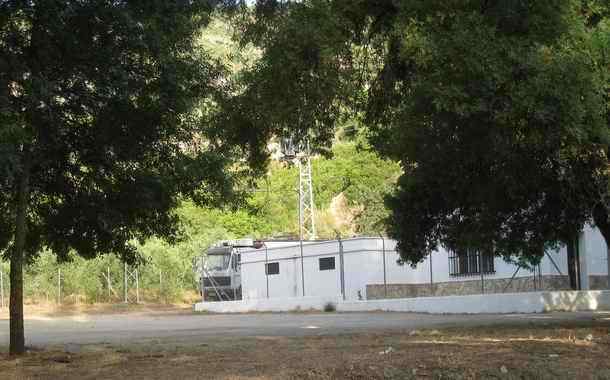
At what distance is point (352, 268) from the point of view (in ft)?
115

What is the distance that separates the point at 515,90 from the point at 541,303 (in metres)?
15.6

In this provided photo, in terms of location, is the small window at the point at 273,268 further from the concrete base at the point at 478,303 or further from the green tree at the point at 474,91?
the green tree at the point at 474,91

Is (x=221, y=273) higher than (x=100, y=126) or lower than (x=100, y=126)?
lower

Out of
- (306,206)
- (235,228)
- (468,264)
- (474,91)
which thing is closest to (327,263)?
(468,264)

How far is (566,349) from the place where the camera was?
37.6 ft

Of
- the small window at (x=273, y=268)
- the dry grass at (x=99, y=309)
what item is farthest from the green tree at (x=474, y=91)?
the dry grass at (x=99, y=309)

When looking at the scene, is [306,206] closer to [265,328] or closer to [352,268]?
[352,268]

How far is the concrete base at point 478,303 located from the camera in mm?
24969

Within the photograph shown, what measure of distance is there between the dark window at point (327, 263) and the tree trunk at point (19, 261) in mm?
23885

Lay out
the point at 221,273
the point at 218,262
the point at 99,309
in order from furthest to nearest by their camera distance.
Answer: the point at 218,262 < the point at 221,273 < the point at 99,309

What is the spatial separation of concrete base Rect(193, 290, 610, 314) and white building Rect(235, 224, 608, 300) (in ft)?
5.44

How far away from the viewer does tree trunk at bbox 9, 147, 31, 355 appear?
12.5 metres

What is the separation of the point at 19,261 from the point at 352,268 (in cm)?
2351

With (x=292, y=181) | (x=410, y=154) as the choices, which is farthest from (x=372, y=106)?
(x=292, y=181)
